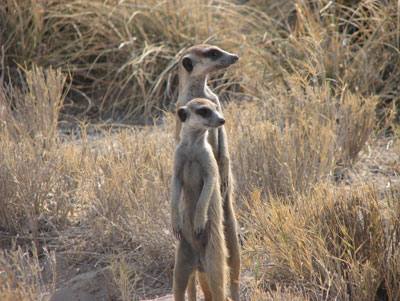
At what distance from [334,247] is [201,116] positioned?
110cm

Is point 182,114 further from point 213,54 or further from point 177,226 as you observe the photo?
point 213,54

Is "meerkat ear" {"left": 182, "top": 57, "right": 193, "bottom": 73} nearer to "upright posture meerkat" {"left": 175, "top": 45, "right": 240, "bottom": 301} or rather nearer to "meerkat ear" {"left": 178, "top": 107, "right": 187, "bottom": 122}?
"upright posture meerkat" {"left": 175, "top": 45, "right": 240, "bottom": 301}

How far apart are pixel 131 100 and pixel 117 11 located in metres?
1.09

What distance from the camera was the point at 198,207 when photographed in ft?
8.53

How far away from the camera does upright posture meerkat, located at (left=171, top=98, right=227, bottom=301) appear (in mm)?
2605

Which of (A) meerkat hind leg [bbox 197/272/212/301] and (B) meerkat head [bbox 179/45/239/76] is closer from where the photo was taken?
(A) meerkat hind leg [bbox 197/272/212/301]

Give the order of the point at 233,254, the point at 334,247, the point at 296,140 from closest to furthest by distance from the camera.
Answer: the point at 233,254 → the point at 334,247 → the point at 296,140

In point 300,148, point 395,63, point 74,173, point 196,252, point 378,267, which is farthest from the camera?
point 395,63

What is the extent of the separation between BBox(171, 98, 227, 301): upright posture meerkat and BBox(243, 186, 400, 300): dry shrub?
0.33m

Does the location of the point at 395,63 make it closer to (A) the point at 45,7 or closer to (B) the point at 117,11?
(B) the point at 117,11

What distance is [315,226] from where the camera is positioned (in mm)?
3047

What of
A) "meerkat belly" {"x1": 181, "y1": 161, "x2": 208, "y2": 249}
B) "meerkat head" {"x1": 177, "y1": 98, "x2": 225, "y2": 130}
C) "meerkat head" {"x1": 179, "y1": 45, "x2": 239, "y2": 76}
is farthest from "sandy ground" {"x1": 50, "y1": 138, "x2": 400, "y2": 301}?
"meerkat head" {"x1": 179, "y1": 45, "x2": 239, "y2": 76}

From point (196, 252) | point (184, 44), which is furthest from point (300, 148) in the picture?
point (184, 44)

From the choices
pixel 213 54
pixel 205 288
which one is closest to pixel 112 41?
pixel 213 54
